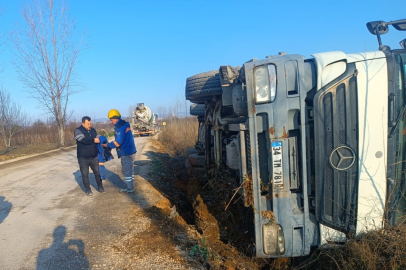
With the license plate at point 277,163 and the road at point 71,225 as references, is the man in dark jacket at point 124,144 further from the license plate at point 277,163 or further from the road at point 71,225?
the license plate at point 277,163

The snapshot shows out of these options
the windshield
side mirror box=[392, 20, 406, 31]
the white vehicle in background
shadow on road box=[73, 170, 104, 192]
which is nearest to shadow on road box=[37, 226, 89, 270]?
shadow on road box=[73, 170, 104, 192]

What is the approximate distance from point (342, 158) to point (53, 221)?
4361 millimetres

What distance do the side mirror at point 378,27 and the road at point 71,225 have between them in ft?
11.6

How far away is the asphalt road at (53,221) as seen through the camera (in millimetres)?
3441

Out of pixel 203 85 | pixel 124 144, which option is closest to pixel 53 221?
pixel 124 144

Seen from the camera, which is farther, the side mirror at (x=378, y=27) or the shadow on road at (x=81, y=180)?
the shadow on road at (x=81, y=180)

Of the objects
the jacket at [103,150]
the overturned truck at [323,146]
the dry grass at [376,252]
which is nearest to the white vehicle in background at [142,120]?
the jacket at [103,150]

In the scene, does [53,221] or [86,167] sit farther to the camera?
[86,167]

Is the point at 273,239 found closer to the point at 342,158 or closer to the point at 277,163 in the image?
the point at 277,163

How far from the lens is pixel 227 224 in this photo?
167 inches

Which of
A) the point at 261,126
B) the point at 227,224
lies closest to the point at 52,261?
the point at 227,224

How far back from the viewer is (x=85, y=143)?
5.85m

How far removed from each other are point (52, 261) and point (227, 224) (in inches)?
90.5

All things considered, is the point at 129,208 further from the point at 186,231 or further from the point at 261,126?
the point at 261,126
